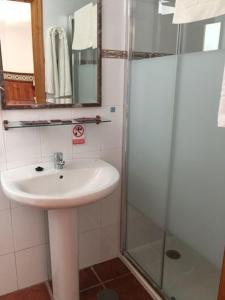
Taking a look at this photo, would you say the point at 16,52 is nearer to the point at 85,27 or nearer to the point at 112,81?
the point at 85,27

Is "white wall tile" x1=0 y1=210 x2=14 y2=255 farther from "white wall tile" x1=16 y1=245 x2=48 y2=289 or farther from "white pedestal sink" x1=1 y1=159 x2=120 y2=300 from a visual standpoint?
"white pedestal sink" x1=1 y1=159 x2=120 y2=300

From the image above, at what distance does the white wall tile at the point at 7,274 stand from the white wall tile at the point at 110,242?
0.65m

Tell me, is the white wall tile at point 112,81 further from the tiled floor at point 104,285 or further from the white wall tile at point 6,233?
the tiled floor at point 104,285

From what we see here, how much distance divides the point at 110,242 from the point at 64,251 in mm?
639

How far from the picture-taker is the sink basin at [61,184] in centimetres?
122

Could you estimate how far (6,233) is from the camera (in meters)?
1.67

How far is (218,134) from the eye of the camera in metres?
1.22

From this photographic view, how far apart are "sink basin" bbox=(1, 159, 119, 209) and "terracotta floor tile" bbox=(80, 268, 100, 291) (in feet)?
2.50

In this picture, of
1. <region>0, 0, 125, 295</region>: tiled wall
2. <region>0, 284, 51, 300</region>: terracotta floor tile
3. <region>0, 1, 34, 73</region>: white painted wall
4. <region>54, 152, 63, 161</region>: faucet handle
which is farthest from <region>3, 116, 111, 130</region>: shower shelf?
<region>0, 284, 51, 300</region>: terracotta floor tile

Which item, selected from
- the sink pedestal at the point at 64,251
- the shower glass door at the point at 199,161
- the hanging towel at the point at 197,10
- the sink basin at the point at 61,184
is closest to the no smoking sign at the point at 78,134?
the sink basin at the point at 61,184

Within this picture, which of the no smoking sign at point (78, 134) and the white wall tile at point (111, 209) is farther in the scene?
the white wall tile at point (111, 209)

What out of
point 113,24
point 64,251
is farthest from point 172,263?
point 113,24

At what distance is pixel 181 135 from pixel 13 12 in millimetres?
1092

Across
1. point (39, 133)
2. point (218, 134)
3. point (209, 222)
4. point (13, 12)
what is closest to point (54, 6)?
point (13, 12)
